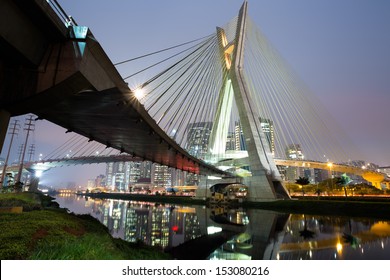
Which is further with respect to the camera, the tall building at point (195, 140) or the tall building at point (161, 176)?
the tall building at point (161, 176)

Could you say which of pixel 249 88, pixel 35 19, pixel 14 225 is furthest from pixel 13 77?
pixel 249 88

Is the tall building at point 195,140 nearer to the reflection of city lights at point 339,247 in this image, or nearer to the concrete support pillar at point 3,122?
the reflection of city lights at point 339,247

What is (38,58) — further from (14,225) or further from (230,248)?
(230,248)

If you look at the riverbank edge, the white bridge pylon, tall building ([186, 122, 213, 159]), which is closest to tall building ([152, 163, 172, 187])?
tall building ([186, 122, 213, 159])

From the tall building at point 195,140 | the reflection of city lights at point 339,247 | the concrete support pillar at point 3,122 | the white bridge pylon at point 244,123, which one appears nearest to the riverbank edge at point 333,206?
the white bridge pylon at point 244,123

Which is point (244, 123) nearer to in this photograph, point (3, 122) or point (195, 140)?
point (3, 122)

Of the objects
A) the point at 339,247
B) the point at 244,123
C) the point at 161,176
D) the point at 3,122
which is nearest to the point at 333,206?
the point at 244,123

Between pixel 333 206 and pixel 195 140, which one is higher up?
pixel 195 140

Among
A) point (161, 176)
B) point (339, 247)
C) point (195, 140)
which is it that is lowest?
point (339, 247)
